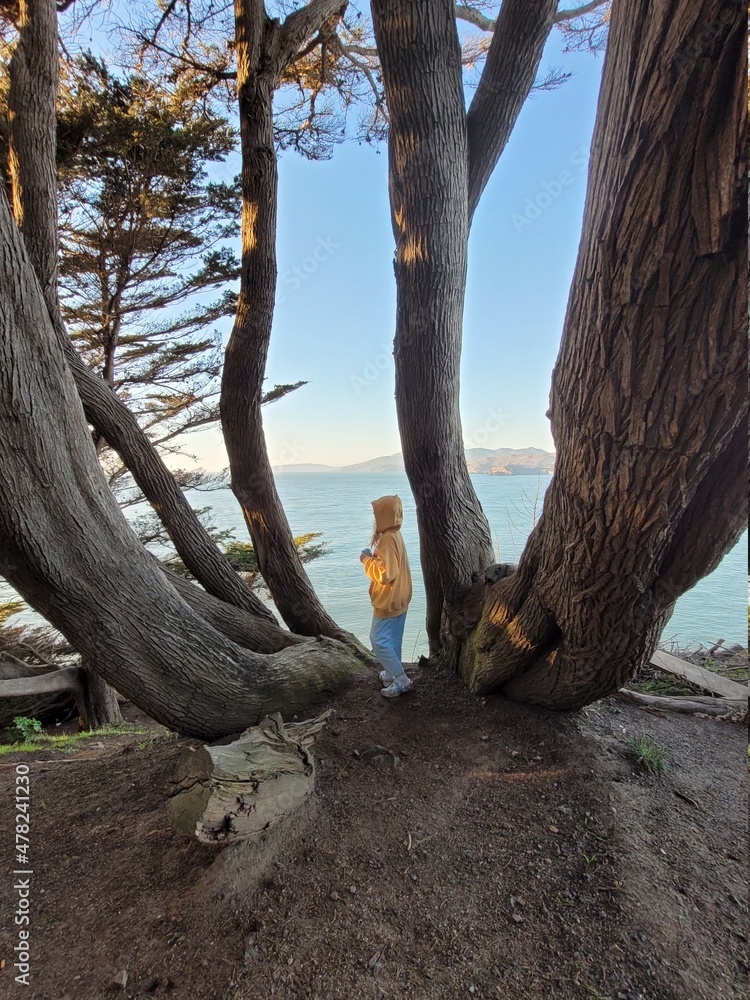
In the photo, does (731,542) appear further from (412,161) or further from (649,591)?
(412,161)

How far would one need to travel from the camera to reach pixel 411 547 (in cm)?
789

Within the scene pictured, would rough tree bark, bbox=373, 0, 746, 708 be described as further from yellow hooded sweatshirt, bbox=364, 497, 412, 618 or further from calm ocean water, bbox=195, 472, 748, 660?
calm ocean water, bbox=195, 472, 748, 660

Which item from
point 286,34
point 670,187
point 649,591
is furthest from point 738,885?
point 286,34

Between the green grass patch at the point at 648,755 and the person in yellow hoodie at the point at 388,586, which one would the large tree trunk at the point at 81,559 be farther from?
the green grass patch at the point at 648,755

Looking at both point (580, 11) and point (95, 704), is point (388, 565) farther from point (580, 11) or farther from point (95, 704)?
point (580, 11)

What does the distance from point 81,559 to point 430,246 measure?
2.19m

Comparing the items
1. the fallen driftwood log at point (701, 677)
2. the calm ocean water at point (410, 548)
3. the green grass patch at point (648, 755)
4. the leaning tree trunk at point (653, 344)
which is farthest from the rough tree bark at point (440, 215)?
the fallen driftwood log at point (701, 677)

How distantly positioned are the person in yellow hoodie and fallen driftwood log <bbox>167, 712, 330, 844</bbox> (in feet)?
3.08

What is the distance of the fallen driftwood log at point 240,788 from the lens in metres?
1.71

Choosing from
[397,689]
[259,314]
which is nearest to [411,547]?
[397,689]

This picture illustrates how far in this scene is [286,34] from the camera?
3057 mm

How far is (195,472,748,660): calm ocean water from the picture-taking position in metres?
3.65

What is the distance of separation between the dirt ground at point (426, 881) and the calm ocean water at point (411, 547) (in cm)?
96

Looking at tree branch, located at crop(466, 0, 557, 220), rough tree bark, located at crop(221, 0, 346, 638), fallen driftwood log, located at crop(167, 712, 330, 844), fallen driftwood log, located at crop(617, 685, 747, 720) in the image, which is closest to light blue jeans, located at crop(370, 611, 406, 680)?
rough tree bark, located at crop(221, 0, 346, 638)
